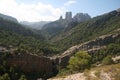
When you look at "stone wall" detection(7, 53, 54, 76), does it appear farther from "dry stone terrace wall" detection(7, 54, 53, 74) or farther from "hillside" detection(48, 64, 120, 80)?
"hillside" detection(48, 64, 120, 80)

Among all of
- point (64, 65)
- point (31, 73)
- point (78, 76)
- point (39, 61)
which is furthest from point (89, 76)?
point (64, 65)

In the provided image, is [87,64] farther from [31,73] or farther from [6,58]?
[6,58]

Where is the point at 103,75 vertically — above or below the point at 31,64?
below

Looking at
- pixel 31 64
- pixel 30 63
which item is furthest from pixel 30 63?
pixel 31 64

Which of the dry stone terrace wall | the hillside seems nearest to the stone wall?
the dry stone terrace wall

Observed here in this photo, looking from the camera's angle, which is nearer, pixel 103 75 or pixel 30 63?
pixel 103 75

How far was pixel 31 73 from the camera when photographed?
141 metres

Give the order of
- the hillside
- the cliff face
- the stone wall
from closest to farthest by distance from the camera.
Result: the hillside
the cliff face
the stone wall

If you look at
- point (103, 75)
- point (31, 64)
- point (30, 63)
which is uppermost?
point (30, 63)

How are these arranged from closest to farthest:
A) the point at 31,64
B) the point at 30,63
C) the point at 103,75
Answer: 1. the point at 103,75
2. the point at 30,63
3. the point at 31,64

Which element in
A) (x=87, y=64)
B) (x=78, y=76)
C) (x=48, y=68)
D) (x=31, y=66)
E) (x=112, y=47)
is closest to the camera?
(x=78, y=76)

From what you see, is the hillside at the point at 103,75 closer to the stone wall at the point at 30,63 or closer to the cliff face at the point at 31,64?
the cliff face at the point at 31,64

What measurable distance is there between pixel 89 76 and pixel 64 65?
11304cm

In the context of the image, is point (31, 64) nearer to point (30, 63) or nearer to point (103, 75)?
point (30, 63)
